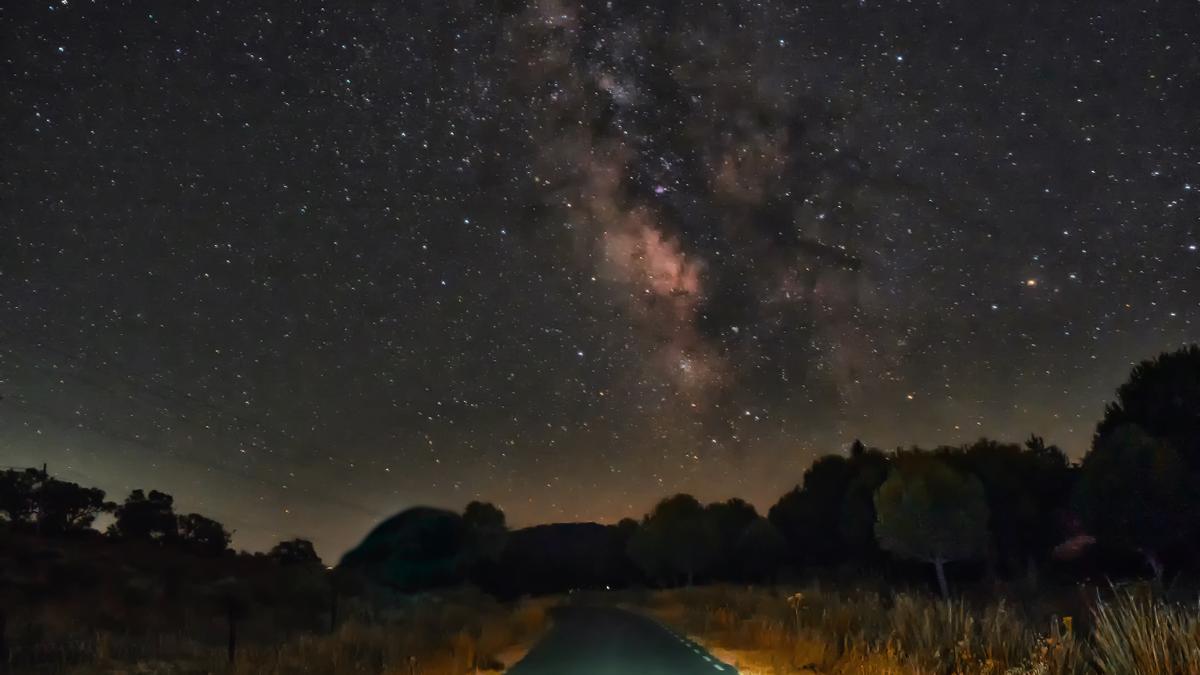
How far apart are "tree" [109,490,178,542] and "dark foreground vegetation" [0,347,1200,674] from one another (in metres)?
0.23

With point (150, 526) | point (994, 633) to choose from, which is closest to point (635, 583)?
point (150, 526)

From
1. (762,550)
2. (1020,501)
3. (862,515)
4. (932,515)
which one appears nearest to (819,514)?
(762,550)

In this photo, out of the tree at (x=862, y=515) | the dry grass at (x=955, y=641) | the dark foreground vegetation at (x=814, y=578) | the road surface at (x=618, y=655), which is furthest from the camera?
the tree at (x=862, y=515)

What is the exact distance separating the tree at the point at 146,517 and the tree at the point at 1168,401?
8305 centimetres

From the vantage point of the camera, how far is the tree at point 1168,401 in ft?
149

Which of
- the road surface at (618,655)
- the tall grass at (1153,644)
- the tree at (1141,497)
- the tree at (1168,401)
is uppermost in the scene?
the tree at (1168,401)

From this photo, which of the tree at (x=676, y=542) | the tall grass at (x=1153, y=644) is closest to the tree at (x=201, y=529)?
the tree at (x=676, y=542)

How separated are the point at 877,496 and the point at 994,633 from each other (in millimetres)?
35423

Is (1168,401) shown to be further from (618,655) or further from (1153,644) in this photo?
(1153,644)

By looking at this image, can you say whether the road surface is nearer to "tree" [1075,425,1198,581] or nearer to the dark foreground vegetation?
the dark foreground vegetation

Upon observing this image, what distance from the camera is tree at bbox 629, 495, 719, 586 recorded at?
103m

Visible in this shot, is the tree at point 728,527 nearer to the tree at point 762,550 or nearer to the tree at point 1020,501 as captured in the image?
the tree at point 762,550

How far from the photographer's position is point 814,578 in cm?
5638

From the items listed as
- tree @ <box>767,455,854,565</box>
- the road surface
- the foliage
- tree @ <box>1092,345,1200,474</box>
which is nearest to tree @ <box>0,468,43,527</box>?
the foliage
